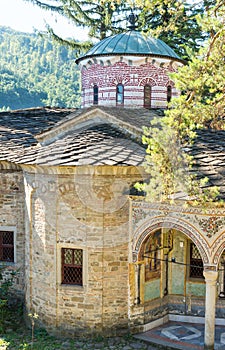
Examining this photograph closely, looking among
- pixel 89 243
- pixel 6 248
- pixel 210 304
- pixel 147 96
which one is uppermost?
pixel 147 96

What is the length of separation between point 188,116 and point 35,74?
84868 mm

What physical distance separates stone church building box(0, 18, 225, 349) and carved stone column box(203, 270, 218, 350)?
0.02 m

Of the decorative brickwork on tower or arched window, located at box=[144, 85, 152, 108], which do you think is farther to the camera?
arched window, located at box=[144, 85, 152, 108]

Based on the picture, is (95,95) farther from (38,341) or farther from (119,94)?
(38,341)

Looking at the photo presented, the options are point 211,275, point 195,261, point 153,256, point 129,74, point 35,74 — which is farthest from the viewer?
point 35,74

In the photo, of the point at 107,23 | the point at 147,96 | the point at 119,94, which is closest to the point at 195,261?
the point at 147,96

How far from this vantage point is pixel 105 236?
9039 millimetres

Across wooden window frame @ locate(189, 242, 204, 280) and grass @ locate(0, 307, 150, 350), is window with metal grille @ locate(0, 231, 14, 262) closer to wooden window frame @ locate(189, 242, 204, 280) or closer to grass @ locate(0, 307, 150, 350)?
grass @ locate(0, 307, 150, 350)

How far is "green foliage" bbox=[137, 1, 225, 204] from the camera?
20.1 ft

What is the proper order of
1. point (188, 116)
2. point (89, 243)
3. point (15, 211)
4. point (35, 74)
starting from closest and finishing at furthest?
point (188, 116)
point (89, 243)
point (15, 211)
point (35, 74)

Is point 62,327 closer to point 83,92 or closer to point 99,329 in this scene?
point 99,329

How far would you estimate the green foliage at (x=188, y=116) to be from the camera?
6.12m

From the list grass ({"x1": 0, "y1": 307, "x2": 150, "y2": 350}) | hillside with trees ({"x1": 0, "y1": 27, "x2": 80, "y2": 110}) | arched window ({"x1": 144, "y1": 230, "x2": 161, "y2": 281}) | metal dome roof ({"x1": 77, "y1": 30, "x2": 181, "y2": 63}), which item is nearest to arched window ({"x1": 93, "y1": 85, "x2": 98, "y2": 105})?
metal dome roof ({"x1": 77, "y1": 30, "x2": 181, "y2": 63})

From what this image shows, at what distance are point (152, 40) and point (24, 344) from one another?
30.5ft
